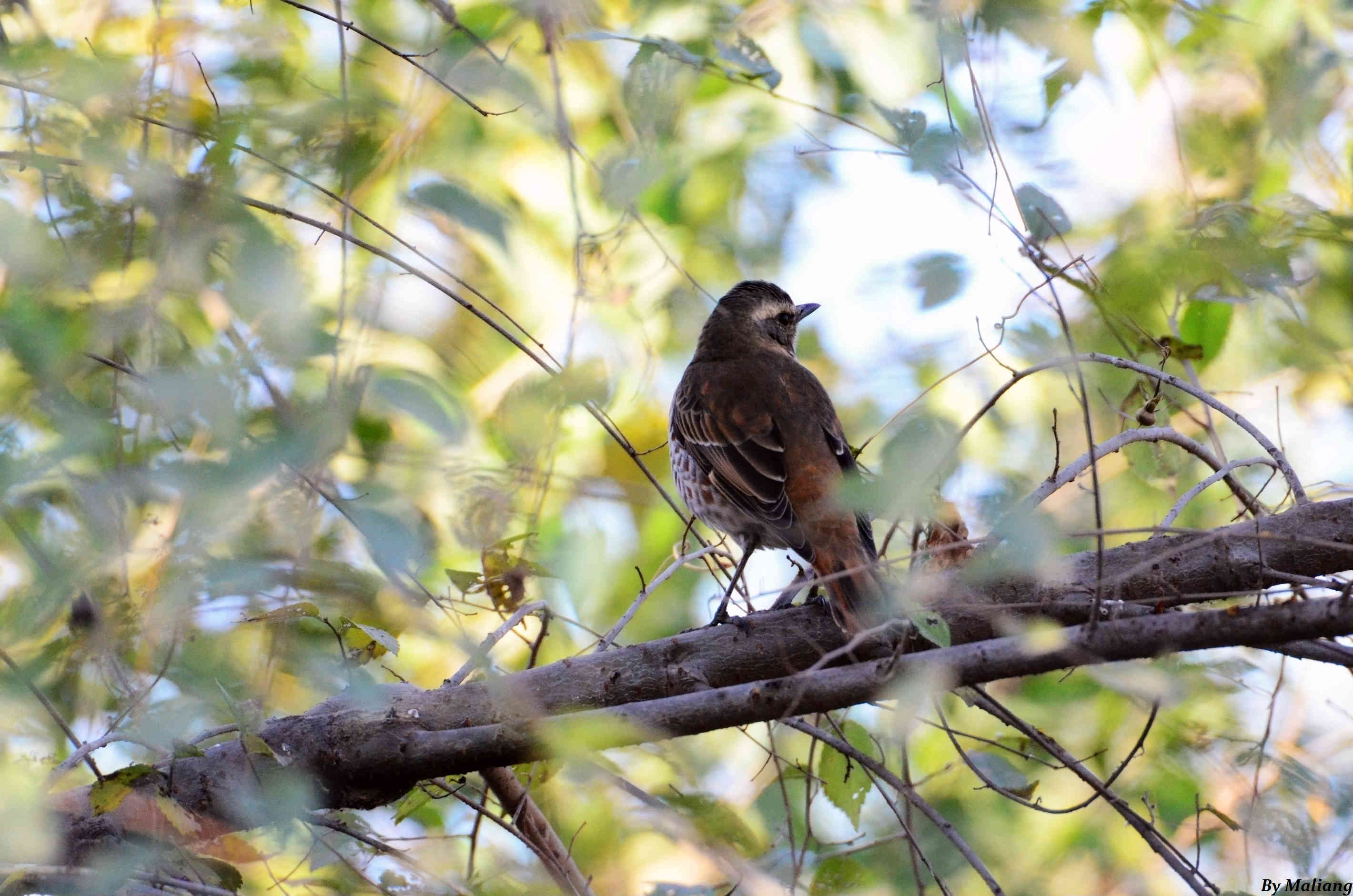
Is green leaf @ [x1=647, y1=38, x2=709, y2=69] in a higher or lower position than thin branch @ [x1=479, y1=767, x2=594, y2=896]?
higher

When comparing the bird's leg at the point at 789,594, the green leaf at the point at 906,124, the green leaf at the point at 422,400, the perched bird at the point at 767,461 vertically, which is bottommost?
the green leaf at the point at 422,400

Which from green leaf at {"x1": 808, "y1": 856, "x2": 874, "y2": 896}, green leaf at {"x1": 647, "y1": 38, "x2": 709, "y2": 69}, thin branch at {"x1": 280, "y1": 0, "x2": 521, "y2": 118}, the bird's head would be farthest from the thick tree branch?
the bird's head

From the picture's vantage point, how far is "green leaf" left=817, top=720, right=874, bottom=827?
10.9 ft

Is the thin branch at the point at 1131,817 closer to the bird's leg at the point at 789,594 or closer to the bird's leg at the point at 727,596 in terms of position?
the bird's leg at the point at 789,594

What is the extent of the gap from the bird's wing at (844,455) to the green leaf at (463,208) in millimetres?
2319

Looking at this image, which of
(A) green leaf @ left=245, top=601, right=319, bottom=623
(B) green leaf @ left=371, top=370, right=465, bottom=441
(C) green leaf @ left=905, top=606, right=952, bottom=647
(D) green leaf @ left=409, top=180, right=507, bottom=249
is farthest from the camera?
(C) green leaf @ left=905, top=606, right=952, bottom=647

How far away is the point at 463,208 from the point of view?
194cm

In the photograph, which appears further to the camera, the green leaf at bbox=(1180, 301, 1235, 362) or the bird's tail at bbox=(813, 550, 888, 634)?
the green leaf at bbox=(1180, 301, 1235, 362)

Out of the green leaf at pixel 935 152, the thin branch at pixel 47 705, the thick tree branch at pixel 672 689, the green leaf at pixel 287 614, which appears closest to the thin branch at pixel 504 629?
the thick tree branch at pixel 672 689

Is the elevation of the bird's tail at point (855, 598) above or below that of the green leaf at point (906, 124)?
below

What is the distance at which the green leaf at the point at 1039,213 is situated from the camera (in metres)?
2.93

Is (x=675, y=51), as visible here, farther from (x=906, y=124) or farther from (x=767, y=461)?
(x=767, y=461)

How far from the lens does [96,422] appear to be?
198 centimetres

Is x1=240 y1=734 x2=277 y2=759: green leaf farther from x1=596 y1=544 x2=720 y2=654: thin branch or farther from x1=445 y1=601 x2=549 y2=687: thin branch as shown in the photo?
x1=596 y1=544 x2=720 y2=654: thin branch
